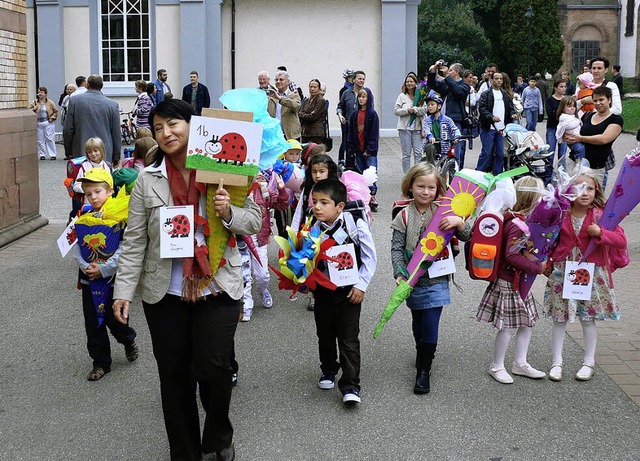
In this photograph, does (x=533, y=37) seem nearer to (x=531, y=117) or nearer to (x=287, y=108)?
(x=531, y=117)

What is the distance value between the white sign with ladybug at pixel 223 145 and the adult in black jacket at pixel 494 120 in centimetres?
1123

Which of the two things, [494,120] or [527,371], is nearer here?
[527,371]

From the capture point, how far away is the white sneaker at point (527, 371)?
19.7ft

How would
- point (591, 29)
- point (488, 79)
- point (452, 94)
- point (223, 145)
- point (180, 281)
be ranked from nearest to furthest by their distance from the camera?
point (223, 145) → point (180, 281) → point (452, 94) → point (488, 79) → point (591, 29)

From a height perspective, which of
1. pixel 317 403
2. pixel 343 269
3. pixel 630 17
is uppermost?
pixel 630 17

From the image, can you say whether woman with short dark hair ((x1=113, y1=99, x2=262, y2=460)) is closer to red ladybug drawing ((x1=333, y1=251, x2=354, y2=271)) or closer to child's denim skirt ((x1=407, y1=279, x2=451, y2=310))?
red ladybug drawing ((x1=333, y1=251, x2=354, y2=271))

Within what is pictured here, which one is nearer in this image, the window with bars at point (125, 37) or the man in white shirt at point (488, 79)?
the man in white shirt at point (488, 79)

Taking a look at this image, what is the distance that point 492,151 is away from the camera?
1537 cm

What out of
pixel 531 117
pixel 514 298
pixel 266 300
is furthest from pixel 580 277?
pixel 531 117

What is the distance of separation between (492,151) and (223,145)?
1166cm

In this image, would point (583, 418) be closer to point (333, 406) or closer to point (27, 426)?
point (333, 406)

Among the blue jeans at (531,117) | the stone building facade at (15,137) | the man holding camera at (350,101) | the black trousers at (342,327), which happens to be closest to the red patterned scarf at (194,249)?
the black trousers at (342,327)

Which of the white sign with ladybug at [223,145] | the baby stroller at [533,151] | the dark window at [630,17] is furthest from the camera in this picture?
the dark window at [630,17]

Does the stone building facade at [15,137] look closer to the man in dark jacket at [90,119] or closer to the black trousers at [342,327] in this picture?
the man in dark jacket at [90,119]
